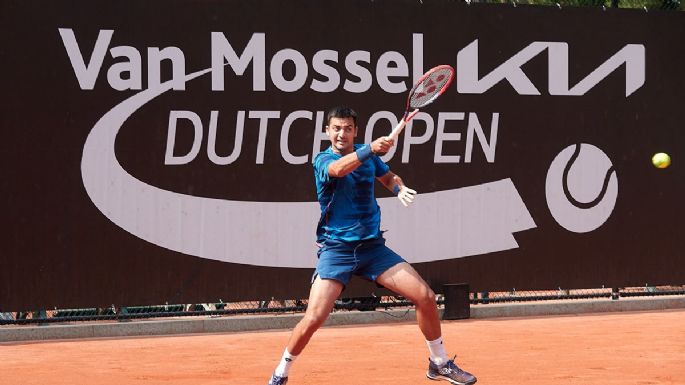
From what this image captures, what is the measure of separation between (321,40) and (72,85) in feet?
8.47

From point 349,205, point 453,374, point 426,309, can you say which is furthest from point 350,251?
point 453,374

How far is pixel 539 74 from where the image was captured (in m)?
12.3

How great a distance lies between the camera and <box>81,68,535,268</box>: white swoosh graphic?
10.8 meters

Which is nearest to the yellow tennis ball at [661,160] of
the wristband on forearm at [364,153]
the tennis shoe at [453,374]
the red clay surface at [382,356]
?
the red clay surface at [382,356]

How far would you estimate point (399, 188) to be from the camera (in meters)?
6.59

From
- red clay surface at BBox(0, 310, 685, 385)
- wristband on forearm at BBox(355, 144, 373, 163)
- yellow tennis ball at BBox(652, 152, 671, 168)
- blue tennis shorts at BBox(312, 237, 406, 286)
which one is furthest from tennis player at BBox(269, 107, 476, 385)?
yellow tennis ball at BBox(652, 152, 671, 168)

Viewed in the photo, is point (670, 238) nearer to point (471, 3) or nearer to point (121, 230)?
point (471, 3)

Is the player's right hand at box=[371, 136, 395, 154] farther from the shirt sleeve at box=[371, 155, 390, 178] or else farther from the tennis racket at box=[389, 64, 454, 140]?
the tennis racket at box=[389, 64, 454, 140]

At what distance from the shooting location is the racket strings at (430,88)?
712cm

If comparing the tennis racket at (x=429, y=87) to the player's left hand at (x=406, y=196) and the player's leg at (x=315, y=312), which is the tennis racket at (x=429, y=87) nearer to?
the player's left hand at (x=406, y=196)

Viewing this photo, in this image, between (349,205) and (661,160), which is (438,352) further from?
(661,160)

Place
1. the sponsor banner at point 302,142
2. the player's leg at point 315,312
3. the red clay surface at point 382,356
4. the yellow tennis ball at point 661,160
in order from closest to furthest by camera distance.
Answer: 1. the player's leg at point 315,312
2. the red clay surface at point 382,356
3. the sponsor banner at point 302,142
4. the yellow tennis ball at point 661,160

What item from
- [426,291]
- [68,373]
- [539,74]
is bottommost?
[68,373]

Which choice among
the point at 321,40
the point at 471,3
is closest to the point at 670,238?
the point at 471,3
